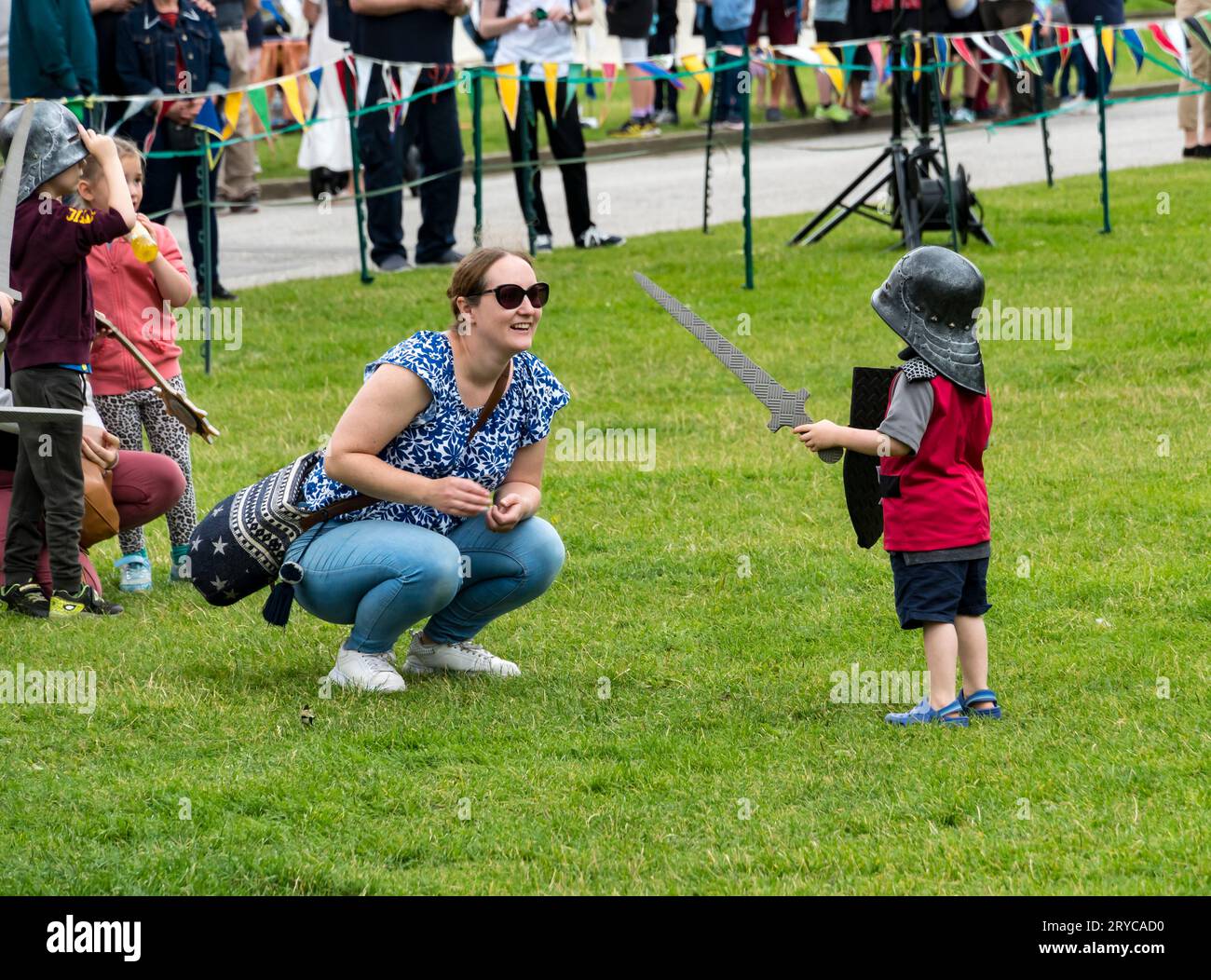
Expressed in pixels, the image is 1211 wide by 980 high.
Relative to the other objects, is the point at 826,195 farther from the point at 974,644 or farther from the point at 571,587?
the point at 974,644

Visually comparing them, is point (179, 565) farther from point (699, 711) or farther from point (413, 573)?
point (699, 711)

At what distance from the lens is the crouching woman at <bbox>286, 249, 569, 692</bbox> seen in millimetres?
5617

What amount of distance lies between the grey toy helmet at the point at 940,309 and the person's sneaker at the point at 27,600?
3262 millimetres

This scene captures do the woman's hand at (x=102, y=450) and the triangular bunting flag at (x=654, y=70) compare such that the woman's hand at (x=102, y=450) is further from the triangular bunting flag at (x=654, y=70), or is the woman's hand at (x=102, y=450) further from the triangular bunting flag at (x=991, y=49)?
the triangular bunting flag at (x=991, y=49)

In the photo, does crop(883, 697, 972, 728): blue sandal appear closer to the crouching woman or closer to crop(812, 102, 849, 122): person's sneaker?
the crouching woman

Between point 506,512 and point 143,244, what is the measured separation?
2.00 m

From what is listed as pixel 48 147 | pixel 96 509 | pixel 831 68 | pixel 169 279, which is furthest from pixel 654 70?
pixel 96 509

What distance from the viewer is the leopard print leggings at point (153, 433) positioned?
736 centimetres

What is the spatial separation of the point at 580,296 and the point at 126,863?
8.41 m

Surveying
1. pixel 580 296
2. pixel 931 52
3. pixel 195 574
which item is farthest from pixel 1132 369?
pixel 195 574

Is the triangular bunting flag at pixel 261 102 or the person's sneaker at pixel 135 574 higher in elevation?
the triangular bunting flag at pixel 261 102

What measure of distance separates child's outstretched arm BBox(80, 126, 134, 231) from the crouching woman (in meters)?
1.45

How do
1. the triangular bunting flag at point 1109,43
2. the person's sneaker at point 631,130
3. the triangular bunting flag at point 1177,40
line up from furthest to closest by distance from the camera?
the person's sneaker at point 631,130, the triangular bunting flag at point 1177,40, the triangular bunting flag at point 1109,43

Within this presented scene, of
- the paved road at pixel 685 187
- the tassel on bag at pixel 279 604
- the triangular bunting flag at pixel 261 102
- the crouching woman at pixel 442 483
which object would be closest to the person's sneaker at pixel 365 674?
the crouching woman at pixel 442 483
